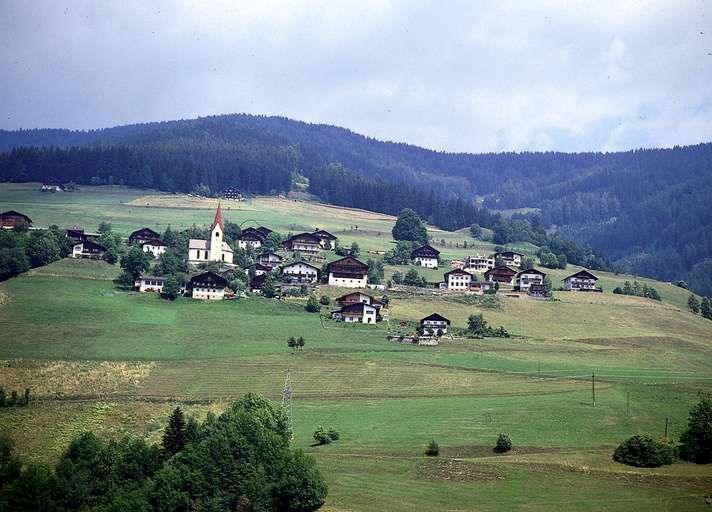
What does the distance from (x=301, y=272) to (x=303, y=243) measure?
71.2 feet

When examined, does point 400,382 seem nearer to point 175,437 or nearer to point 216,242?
point 175,437

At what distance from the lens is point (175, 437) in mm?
58062

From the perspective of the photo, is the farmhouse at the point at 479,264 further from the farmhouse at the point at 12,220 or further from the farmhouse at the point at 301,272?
the farmhouse at the point at 12,220

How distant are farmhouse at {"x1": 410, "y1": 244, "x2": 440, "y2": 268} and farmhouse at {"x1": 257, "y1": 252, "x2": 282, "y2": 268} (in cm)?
2257

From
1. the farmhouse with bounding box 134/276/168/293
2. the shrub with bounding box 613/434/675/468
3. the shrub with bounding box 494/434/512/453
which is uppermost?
the farmhouse with bounding box 134/276/168/293

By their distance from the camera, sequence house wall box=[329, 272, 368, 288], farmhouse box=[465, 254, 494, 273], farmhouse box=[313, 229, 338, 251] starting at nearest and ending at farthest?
1. house wall box=[329, 272, 368, 288]
2. farmhouse box=[465, 254, 494, 273]
3. farmhouse box=[313, 229, 338, 251]

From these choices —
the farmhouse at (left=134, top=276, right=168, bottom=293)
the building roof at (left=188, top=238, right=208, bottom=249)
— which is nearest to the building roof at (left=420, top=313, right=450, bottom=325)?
the farmhouse at (left=134, top=276, right=168, bottom=293)

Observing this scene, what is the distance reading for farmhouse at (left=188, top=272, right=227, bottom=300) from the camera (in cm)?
10631

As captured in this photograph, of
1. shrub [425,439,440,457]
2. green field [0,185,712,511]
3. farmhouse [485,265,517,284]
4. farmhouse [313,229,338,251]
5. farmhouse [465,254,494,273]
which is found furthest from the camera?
farmhouse [313,229,338,251]

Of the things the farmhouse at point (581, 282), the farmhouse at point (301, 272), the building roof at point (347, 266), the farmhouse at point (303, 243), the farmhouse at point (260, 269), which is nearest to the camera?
the building roof at point (347, 266)

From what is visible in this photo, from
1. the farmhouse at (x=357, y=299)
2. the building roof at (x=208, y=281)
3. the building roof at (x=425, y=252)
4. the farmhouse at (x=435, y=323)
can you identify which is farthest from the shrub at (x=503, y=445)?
the building roof at (x=425, y=252)

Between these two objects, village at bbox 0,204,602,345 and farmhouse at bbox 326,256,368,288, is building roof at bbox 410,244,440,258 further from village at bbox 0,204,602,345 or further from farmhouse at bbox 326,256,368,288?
farmhouse at bbox 326,256,368,288

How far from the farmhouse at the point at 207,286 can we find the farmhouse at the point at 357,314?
14608 mm

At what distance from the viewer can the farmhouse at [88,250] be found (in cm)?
11831
